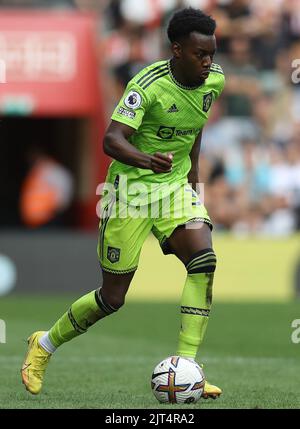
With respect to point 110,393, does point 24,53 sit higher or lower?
higher

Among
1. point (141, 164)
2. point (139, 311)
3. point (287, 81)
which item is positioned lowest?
point (139, 311)

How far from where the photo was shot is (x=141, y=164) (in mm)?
6844

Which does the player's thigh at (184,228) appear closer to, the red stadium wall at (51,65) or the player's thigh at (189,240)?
the player's thigh at (189,240)

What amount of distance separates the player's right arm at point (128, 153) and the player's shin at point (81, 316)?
40.2 inches

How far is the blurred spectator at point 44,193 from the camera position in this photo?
18734 mm

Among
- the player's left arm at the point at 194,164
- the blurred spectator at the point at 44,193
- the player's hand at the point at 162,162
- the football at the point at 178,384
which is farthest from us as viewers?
the blurred spectator at the point at 44,193

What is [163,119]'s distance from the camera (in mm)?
7352

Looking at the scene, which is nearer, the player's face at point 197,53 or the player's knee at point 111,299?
the player's face at point 197,53

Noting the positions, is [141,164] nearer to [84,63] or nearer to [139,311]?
[139,311]

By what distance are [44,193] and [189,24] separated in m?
11.8

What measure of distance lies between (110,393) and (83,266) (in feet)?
29.7

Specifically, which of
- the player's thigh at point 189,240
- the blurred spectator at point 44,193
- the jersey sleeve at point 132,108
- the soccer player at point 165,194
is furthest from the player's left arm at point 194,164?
the blurred spectator at point 44,193

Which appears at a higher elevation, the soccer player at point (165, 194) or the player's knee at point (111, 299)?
the soccer player at point (165, 194)
